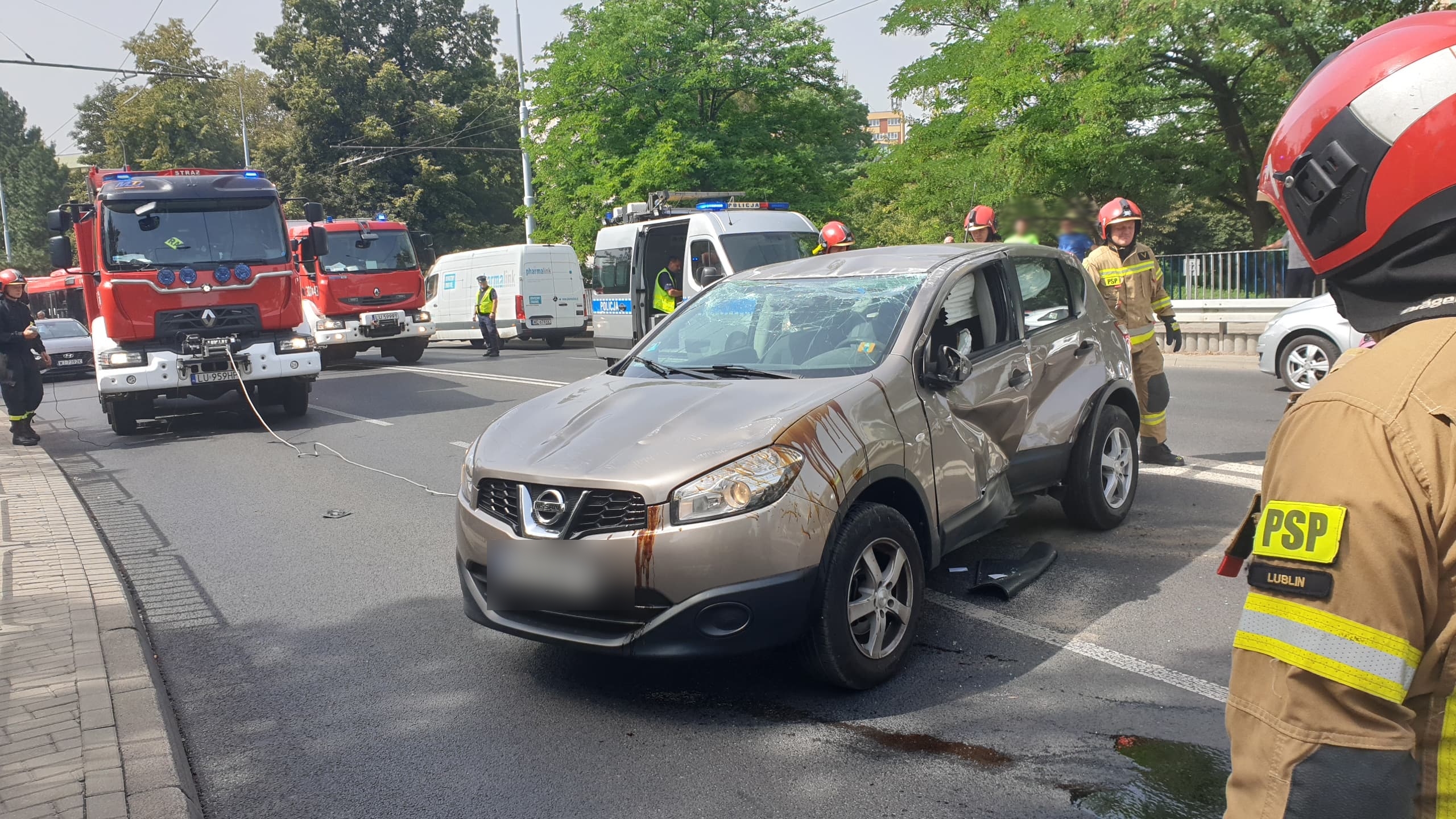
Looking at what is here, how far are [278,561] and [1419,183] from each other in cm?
664

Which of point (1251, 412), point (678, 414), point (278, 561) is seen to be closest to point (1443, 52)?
point (678, 414)

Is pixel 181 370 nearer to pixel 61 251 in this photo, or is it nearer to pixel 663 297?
pixel 61 251

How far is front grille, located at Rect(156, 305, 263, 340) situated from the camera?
12.5 meters

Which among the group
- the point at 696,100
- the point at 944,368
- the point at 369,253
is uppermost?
the point at 696,100

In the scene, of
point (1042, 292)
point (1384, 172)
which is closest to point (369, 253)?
point (1042, 292)

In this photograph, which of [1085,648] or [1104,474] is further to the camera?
[1104,474]

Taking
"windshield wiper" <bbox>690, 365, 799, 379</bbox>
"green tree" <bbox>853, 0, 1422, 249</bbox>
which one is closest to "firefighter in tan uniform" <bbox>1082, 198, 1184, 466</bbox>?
"windshield wiper" <bbox>690, 365, 799, 379</bbox>

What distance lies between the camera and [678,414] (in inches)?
169

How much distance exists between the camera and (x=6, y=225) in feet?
204

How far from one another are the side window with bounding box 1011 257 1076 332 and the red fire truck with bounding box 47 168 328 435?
9.90m

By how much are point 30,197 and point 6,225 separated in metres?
16.5

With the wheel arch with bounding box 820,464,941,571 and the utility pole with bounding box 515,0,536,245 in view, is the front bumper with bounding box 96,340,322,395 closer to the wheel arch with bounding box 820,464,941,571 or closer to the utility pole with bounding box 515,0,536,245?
the wheel arch with bounding box 820,464,941,571

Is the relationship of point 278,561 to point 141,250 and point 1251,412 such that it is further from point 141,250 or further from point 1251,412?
point 1251,412

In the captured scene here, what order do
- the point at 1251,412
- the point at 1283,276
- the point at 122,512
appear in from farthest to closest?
the point at 1283,276, the point at 1251,412, the point at 122,512
